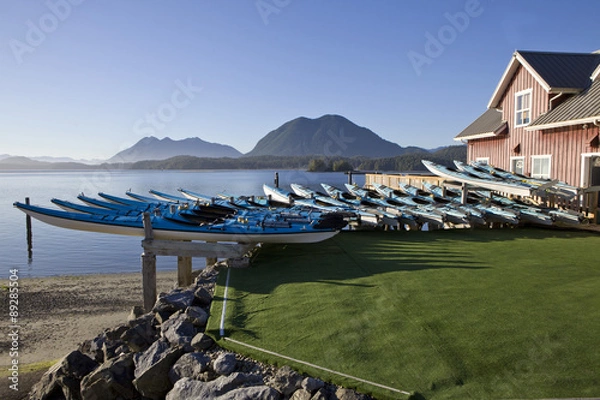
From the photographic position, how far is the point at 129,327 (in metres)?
7.81

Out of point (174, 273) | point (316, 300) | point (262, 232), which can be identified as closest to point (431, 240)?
point (262, 232)

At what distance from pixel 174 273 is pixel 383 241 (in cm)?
1108

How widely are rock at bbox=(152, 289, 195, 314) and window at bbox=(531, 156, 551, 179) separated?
15.0m

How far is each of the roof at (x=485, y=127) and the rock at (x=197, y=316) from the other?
56.6ft

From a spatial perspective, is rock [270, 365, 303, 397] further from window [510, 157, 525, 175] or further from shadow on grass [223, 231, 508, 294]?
window [510, 157, 525, 175]

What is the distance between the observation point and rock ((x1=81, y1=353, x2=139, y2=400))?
21.1ft

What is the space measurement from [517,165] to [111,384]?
18357 mm

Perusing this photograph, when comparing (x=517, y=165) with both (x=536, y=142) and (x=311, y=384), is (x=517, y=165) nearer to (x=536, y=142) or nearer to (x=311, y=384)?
(x=536, y=142)

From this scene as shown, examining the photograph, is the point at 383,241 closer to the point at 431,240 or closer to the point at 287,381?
the point at 431,240

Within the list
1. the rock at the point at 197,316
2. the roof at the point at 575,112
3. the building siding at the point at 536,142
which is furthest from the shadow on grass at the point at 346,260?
the roof at the point at 575,112

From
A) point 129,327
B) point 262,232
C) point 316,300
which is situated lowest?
point 129,327

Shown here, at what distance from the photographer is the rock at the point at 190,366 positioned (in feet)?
18.9

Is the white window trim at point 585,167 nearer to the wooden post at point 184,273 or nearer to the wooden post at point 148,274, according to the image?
the wooden post at point 184,273

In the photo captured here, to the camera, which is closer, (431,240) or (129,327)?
(129,327)
